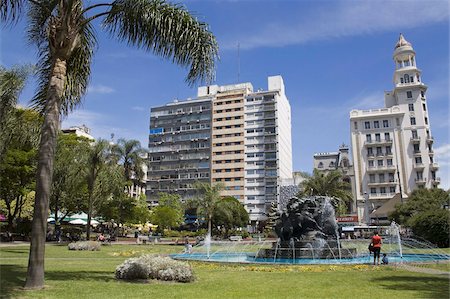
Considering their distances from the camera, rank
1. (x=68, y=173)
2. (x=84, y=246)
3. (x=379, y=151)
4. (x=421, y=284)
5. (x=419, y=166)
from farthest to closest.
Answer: (x=379, y=151), (x=419, y=166), (x=68, y=173), (x=84, y=246), (x=421, y=284)

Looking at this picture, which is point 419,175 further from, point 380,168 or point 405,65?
point 405,65

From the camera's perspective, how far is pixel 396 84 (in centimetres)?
8438

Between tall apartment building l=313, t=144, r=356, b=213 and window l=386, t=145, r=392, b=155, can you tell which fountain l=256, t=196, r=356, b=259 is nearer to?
window l=386, t=145, r=392, b=155

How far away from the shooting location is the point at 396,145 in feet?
262

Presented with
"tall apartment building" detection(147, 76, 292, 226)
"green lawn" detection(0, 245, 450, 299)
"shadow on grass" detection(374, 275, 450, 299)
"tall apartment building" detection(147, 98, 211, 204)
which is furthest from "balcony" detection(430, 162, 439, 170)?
"shadow on grass" detection(374, 275, 450, 299)

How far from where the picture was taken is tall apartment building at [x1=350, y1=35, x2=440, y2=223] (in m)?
77.5

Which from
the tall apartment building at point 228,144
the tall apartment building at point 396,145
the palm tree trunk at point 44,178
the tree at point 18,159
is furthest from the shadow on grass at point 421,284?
the tall apartment building at point 228,144

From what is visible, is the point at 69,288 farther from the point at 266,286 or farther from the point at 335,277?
the point at 335,277

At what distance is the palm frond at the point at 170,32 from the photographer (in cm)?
1130

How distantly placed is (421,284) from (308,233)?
A: 39.5 ft

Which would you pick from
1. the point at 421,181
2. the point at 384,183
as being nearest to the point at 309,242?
the point at 384,183

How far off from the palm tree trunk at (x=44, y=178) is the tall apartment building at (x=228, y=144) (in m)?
88.9

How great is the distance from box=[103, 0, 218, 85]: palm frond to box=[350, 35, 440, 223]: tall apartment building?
7161 cm

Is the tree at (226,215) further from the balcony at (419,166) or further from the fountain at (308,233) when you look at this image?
the fountain at (308,233)
